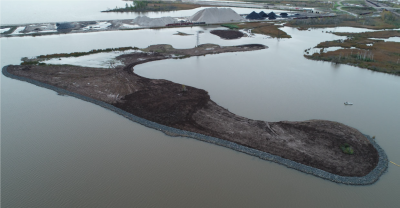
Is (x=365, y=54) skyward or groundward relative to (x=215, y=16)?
groundward

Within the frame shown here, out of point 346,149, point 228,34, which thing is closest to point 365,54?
point 228,34

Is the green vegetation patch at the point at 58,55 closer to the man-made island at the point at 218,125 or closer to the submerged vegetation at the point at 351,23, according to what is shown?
the man-made island at the point at 218,125

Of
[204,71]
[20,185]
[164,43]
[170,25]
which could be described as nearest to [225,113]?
[204,71]

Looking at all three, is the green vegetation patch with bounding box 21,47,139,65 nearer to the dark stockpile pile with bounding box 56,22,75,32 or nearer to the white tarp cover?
the dark stockpile pile with bounding box 56,22,75,32

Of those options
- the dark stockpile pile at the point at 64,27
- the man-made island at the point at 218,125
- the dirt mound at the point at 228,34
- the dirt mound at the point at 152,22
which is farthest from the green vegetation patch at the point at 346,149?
the dark stockpile pile at the point at 64,27

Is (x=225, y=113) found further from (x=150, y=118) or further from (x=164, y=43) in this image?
(x=164, y=43)

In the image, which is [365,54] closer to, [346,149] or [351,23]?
[346,149]

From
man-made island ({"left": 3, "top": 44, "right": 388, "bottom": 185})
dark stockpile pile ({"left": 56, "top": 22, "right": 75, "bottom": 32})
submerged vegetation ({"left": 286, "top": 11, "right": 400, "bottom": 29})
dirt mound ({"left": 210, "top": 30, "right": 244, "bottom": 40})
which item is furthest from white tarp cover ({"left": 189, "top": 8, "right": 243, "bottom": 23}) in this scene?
man-made island ({"left": 3, "top": 44, "right": 388, "bottom": 185})
